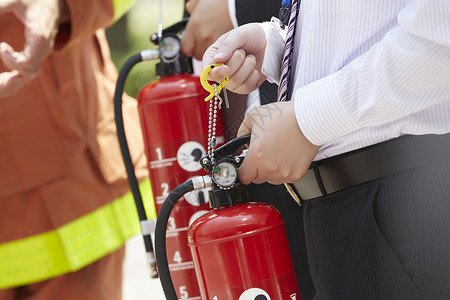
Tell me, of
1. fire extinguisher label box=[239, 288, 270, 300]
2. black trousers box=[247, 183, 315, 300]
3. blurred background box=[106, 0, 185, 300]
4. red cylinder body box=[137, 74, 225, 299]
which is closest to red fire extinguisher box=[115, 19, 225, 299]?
red cylinder body box=[137, 74, 225, 299]

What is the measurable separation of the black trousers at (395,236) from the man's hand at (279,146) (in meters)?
0.09

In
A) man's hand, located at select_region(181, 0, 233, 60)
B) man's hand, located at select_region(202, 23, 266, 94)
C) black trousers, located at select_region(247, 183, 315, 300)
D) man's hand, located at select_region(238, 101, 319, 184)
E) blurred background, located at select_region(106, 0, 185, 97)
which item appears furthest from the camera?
blurred background, located at select_region(106, 0, 185, 97)

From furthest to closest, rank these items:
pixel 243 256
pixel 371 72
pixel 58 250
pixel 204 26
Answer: pixel 58 250
pixel 204 26
pixel 243 256
pixel 371 72

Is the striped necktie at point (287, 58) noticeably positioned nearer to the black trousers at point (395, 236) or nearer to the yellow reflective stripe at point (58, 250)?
Result: the black trousers at point (395, 236)

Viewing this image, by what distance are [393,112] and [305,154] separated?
141 mm

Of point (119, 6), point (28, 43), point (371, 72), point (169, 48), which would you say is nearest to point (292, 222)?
point (169, 48)

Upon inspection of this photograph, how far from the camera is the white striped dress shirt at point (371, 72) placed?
823 millimetres

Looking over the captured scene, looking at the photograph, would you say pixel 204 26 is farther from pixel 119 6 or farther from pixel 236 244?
pixel 236 244

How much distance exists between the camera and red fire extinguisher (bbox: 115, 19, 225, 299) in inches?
56.1

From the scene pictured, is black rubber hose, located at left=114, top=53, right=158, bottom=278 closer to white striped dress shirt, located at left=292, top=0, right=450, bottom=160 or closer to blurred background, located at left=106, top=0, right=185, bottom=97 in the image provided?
white striped dress shirt, located at left=292, top=0, right=450, bottom=160

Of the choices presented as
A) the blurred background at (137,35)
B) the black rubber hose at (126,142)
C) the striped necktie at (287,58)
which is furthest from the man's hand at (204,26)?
the blurred background at (137,35)

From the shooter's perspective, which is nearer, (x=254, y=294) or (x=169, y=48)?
(x=254, y=294)

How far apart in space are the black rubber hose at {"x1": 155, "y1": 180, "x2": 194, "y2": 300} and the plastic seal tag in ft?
0.70

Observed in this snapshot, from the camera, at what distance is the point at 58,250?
1767 mm
